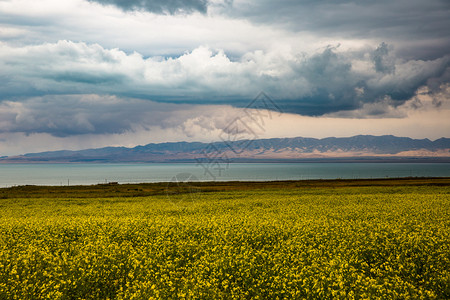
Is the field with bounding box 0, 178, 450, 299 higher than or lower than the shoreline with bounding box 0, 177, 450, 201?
higher

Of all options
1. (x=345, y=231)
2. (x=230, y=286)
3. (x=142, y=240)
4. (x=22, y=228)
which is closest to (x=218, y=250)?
(x=230, y=286)

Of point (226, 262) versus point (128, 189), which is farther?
point (128, 189)

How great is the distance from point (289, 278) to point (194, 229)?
10.8 meters

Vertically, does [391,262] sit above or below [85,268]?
below

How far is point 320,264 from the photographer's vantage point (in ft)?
45.5

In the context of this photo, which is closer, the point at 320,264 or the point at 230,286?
the point at 230,286

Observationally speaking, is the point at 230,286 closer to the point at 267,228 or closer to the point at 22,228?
the point at 267,228

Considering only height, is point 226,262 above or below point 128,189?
above

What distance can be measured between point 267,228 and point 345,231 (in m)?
4.41

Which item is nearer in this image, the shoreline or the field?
the field

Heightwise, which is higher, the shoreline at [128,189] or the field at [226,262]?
the field at [226,262]

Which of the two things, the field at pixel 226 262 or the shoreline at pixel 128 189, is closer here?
the field at pixel 226 262

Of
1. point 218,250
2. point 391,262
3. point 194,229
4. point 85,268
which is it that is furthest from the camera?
point 194,229

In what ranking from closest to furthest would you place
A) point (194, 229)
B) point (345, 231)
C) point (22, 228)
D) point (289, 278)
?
1. point (289, 278)
2. point (345, 231)
3. point (194, 229)
4. point (22, 228)
